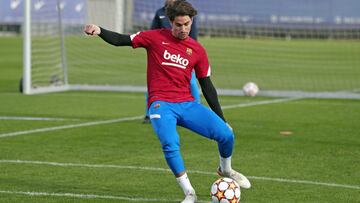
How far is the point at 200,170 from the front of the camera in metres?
10.3

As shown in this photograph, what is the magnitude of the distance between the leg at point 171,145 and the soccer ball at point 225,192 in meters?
0.20

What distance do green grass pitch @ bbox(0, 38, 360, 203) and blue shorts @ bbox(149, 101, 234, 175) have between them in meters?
0.63

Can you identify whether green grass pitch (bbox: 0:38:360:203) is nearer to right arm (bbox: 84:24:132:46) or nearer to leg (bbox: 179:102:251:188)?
leg (bbox: 179:102:251:188)

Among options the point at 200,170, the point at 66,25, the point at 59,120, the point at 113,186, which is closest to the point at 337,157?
the point at 200,170

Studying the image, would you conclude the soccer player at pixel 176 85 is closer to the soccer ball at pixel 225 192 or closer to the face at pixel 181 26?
the face at pixel 181 26

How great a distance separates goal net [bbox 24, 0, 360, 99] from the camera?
2134cm

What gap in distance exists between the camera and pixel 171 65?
28.0 ft

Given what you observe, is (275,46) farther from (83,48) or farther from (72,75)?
(72,75)

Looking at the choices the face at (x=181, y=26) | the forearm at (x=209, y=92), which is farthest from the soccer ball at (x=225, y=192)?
the face at (x=181, y=26)

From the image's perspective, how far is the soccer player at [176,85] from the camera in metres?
8.27

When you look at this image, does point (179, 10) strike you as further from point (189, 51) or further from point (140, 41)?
point (140, 41)

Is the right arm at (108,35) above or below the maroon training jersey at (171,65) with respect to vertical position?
above

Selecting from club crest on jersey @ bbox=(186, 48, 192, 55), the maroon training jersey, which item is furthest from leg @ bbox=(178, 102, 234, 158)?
club crest on jersey @ bbox=(186, 48, 192, 55)

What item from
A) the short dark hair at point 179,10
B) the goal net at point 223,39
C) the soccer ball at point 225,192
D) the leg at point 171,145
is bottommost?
the goal net at point 223,39
